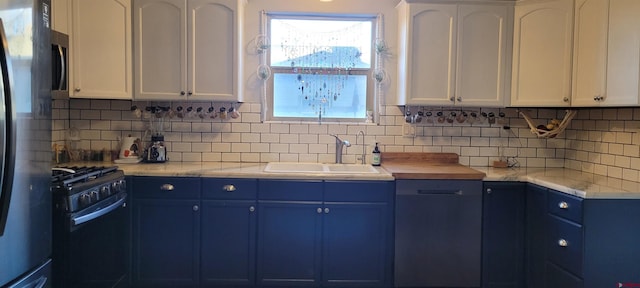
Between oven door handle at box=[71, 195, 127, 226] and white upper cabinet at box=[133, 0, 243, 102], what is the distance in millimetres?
863

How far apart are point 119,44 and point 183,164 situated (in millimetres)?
973

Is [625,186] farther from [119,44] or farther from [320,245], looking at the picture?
[119,44]

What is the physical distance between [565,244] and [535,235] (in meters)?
0.32

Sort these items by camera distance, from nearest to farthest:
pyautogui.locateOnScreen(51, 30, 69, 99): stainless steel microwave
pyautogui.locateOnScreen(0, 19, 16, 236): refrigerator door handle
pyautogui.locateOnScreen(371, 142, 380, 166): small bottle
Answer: pyautogui.locateOnScreen(0, 19, 16, 236): refrigerator door handle < pyautogui.locateOnScreen(51, 30, 69, 99): stainless steel microwave < pyautogui.locateOnScreen(371, 142, 380, 166): small bottle

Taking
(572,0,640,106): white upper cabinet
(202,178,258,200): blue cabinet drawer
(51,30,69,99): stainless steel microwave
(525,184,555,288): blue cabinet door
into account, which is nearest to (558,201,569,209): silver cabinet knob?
(525,184,555,288): blue cabinet door

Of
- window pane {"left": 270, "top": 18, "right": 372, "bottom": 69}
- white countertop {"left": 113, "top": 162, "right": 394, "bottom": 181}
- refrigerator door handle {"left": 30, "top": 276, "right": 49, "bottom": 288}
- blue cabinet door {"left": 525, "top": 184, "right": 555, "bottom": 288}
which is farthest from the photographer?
window pane {"left": 270, "top": 18, "right": 372, "bottom": 69}

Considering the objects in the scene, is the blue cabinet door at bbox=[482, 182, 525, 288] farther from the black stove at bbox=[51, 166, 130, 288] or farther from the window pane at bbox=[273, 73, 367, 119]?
the black stove at bbox=[51, 166, 130, 288]

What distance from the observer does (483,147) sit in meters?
3.66

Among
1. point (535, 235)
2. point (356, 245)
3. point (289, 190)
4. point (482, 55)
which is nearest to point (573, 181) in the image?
point (535, 235)

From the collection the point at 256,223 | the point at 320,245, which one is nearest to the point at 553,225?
the point at 320,245

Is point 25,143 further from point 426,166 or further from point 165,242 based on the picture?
point 426,166

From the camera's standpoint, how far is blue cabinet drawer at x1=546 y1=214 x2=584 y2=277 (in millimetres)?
2549

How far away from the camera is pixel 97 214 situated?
242cm

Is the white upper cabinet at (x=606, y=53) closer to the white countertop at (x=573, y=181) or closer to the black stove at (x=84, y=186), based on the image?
the white countertop at (x=573, y=181)
